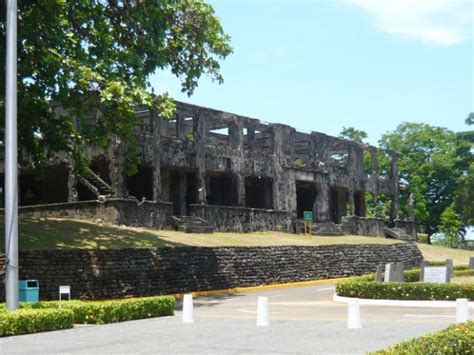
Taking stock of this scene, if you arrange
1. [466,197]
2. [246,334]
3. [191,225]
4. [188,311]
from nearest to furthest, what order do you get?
[246,334]
[188,311]
[191,225]
[466,197]

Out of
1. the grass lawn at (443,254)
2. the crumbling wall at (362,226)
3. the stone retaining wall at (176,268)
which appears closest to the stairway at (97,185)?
the stone retaining wall at (176,268)

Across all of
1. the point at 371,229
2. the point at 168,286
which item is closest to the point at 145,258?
the point at 168,286

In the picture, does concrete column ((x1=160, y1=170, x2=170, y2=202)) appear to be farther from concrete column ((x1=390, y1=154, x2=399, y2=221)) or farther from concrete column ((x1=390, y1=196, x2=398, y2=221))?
concrete column ((x1=390, y1=154, x2=399, y2=221))

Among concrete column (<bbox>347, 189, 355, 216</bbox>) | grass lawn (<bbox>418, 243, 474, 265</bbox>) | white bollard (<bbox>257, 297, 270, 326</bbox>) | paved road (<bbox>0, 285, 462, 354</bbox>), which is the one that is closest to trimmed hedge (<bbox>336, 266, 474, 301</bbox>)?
paved road (<bbox>0, 285, 462, 354</bbox>)

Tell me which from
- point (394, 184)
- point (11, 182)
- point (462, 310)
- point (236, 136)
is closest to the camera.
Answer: point (462, 310)

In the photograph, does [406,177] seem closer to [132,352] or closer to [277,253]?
[277,253]

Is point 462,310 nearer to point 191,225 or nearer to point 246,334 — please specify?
point 246,334

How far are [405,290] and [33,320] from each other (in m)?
11.8

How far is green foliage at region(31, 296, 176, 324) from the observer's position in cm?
1755

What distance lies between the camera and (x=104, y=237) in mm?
26734

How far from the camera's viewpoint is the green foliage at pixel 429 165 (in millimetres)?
66938

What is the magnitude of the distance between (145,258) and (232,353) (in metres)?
13.7

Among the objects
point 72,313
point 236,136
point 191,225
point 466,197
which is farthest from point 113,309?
point 466,197

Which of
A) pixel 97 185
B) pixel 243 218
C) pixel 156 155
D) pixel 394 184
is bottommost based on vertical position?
pixel 243 218
